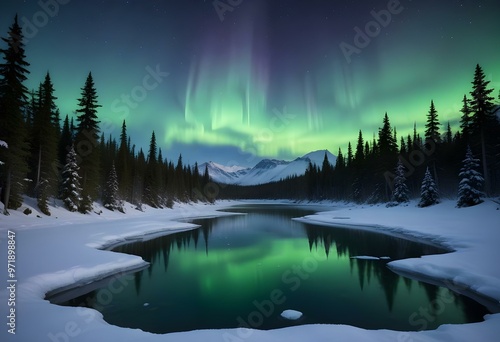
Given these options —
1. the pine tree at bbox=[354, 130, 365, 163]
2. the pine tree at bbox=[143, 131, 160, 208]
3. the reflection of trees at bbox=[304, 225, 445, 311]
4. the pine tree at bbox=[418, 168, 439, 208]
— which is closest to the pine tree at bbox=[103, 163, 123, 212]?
the pine tree at bbox=[143, 131, 160, 208]

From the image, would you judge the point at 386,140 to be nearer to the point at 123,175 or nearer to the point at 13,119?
the point at 123,175

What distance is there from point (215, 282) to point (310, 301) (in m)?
5.45

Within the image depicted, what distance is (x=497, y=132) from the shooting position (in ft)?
140

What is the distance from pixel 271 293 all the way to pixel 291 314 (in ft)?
8.84

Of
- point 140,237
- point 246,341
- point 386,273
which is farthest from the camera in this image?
point 140,237

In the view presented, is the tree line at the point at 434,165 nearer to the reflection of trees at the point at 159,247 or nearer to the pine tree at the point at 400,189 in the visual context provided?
the pine tree at the point at 400,189

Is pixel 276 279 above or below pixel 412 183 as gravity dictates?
below

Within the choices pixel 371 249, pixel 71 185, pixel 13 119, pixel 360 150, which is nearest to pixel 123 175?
pixel 71 185

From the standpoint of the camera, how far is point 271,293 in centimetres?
1253

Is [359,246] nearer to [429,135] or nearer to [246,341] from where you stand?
[246,341]

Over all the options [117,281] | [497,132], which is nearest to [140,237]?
[117,281]

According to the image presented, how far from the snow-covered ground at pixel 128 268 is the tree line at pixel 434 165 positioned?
8.74 m

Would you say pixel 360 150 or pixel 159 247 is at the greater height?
pixel 360 150

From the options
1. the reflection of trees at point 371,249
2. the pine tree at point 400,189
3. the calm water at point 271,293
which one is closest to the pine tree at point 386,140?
the pine tree at point 400,189
